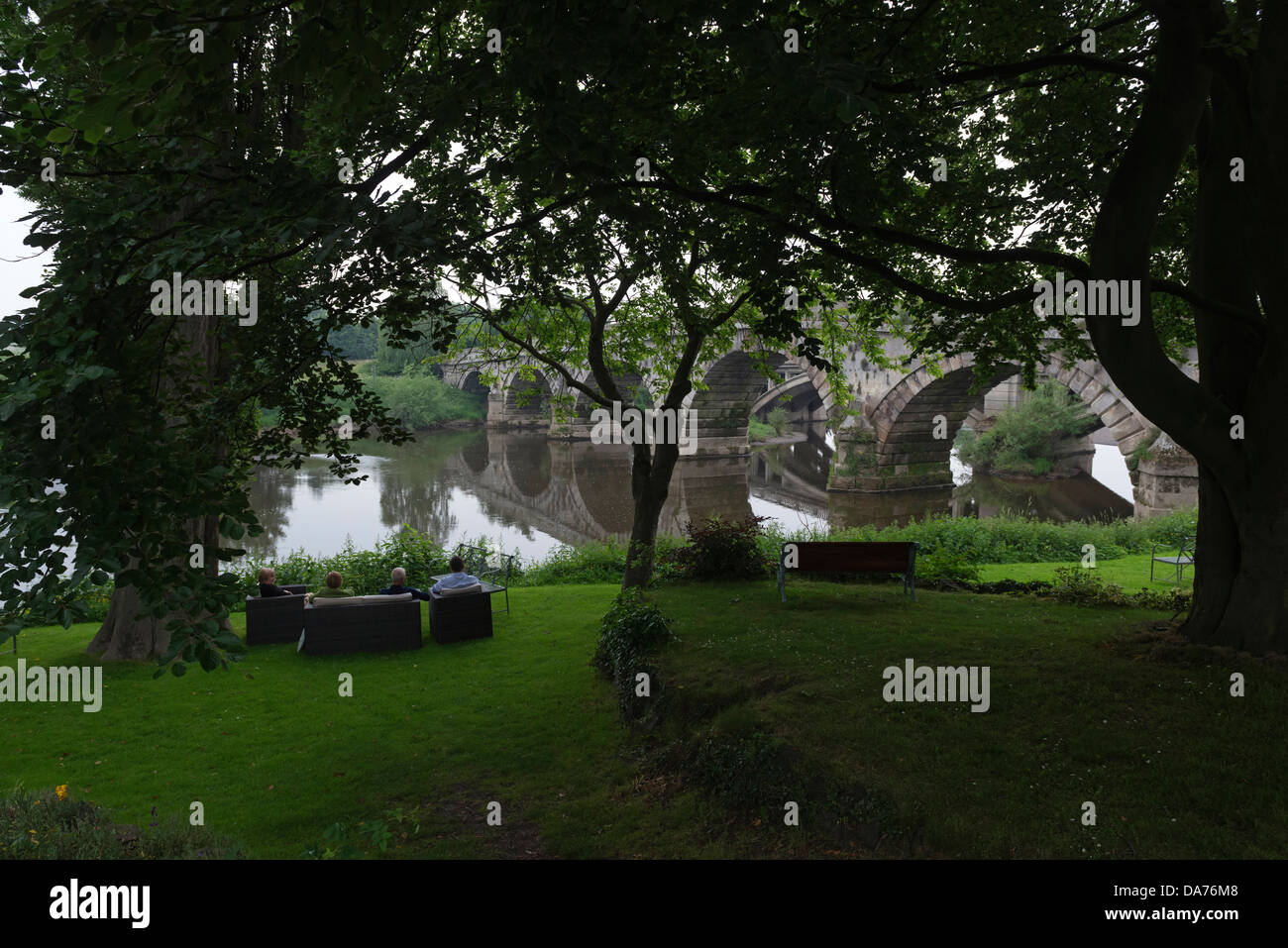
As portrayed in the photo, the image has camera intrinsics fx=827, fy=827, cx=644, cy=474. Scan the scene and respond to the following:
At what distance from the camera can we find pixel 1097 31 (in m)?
7.30

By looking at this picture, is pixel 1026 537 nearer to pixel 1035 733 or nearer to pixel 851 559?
pixel 851 559

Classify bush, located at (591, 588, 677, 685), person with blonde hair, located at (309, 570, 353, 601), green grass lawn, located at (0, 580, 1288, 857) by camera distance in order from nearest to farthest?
green grass lawn, located at (0, 580, 1288, 857) → bush, located at (591, 588, 677, 685) → person with blonde hair, located at (309, 570, 353, 601)

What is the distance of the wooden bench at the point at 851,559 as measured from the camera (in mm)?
9500

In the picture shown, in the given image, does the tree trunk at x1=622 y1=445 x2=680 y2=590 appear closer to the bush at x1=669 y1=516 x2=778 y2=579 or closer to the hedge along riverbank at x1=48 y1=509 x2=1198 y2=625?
the bush at x1=669 y1=516 x2=778 y2=579

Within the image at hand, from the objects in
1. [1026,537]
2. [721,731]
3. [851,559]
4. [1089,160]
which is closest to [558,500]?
[1026,537]

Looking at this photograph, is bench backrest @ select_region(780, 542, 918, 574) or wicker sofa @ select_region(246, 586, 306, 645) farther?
wicker sofa @ select_region(246, 586, 306, 645)

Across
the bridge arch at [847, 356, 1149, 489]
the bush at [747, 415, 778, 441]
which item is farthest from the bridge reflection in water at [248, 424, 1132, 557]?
the bush at [747, 415, 778, 441]

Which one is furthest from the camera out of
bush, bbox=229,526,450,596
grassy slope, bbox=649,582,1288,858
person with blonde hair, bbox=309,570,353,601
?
bush, bbox=229,526,450,596

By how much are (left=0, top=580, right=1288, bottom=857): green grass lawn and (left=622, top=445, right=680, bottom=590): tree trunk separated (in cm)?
145

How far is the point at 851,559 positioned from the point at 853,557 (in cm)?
3

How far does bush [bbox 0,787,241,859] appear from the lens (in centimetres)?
375

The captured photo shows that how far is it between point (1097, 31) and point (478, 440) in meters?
43.4

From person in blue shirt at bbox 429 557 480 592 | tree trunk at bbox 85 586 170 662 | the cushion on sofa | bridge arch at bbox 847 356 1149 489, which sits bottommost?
tree trunk at bbox 85 586 170 662

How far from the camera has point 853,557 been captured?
9.77 m
